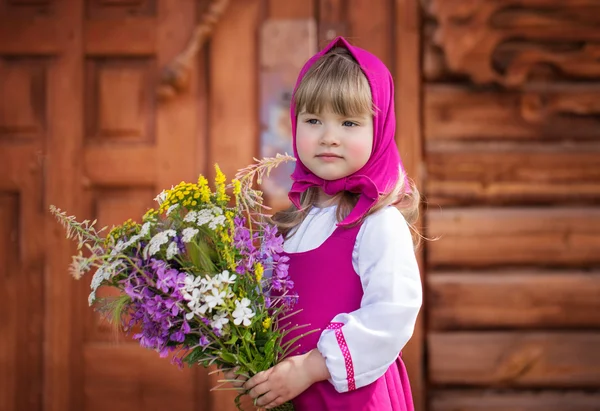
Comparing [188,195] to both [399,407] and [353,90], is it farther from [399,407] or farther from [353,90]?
[399,407]

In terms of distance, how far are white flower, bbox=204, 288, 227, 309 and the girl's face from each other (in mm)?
419

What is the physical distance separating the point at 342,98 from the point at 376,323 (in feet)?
1.78

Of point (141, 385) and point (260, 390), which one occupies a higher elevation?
point (260, 390)

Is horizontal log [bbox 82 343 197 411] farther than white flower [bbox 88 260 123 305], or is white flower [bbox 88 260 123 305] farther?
horizontal log [bbox 82 343 197 411]

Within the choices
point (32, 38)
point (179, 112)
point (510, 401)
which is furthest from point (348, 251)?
point (32, 38)

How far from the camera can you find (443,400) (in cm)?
349

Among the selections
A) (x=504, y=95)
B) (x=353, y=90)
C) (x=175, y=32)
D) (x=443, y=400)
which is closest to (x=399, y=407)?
(x=353, y=90)

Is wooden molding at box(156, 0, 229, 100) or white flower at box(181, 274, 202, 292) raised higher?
wooden molding at box(156, 0, 229, 100)

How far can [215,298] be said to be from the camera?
1.65 meters

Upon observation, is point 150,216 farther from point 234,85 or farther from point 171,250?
point 234,85

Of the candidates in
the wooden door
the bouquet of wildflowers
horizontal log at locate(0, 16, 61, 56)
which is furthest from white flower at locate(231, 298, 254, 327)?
horizontal log at locate(0, 16, 61, 56)

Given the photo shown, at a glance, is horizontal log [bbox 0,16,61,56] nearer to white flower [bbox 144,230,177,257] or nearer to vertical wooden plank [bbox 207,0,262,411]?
vertical wooden plank [bbox 207,0,262,411]

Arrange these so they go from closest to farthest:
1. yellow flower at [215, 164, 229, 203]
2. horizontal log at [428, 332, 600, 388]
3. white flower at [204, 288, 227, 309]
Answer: white flower at [204, 288, 227, 309], yellow flower at [215, 164, 229, 203], horizontal log at [428, 332, 600, 388]

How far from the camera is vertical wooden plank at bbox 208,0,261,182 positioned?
3.50 metres
